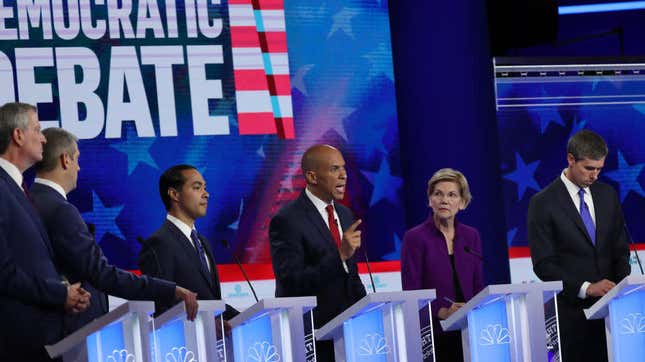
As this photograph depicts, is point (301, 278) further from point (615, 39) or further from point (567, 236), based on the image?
point (615, 39)

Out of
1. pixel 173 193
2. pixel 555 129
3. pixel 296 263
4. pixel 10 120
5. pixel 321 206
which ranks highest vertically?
pixel 10 120

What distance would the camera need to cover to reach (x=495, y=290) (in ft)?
15.0

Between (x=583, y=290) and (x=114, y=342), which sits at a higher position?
(x=114, y=342)

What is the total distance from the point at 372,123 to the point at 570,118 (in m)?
1.30

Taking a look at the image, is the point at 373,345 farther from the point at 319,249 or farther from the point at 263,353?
the point at 319,249

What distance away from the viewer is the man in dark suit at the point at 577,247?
5645 millimetres

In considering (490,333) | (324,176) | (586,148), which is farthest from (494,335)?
(586,148)

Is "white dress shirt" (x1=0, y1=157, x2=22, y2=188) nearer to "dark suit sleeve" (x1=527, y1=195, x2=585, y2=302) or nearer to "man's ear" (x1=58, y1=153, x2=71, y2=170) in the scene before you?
"man's ear" (x1=58, y1=153, x2=71, y2=170)

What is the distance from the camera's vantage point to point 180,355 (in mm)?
4113

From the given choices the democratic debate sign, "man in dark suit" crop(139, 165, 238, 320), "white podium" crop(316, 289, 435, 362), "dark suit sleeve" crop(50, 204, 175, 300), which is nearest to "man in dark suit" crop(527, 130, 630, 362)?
"white podium" crop(316, 289, 435, 362)

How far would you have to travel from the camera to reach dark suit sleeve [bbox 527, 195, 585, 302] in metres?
5.58

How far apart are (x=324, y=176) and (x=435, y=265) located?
65cm

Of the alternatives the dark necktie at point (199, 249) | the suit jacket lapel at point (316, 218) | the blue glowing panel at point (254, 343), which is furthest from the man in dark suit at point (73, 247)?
the suit jacket lapel at point (316, 218)

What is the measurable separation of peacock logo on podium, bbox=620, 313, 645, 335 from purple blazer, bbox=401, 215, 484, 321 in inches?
32.3
